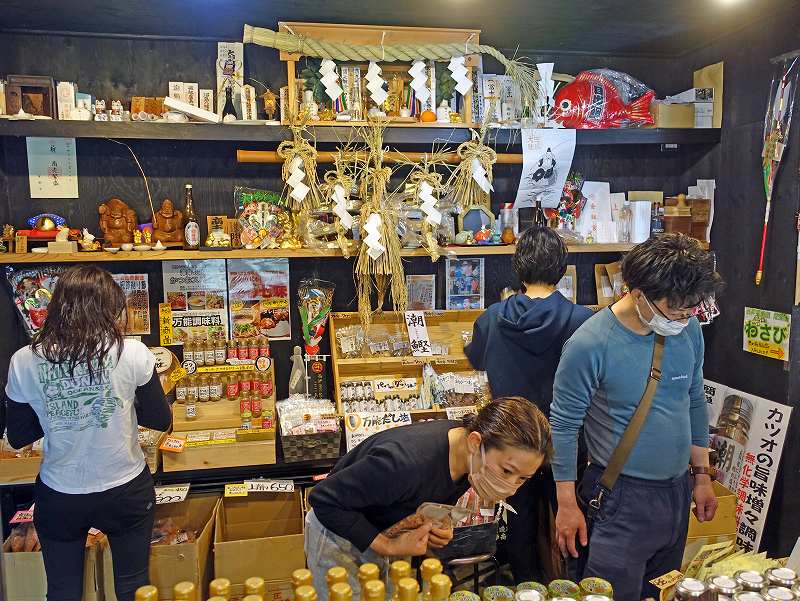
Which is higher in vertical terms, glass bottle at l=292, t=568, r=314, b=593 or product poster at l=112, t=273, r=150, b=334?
product poster at l=112, t=273, r=150, b=334

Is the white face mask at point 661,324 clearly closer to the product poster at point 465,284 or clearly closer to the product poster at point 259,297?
the product poster at point 465,284

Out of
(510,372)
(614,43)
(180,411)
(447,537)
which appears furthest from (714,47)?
(180,411)

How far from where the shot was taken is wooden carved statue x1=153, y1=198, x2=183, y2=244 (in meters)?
3.12

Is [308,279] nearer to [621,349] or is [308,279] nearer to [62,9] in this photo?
[62,9]

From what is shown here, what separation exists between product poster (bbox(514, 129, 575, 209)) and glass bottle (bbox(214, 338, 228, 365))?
Result: 168cm

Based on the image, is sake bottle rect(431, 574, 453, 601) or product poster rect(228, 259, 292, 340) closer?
sake bottle rect(431, 574, 453, 601)

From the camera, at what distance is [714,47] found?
11.2ft

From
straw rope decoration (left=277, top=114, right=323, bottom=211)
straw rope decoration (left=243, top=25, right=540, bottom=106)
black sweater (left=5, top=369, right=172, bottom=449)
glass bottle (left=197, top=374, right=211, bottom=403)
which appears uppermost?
straw rope decoration (left=243, top=25, right=540, bottom=106)

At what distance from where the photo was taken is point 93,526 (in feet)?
7.23

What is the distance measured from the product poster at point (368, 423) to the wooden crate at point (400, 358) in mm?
177

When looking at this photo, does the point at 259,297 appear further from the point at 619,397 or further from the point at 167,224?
the point at 619,397

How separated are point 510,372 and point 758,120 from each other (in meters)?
1.87

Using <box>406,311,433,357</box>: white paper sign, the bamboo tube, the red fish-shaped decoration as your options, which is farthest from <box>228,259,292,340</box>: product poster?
the red fish-shaped decoration

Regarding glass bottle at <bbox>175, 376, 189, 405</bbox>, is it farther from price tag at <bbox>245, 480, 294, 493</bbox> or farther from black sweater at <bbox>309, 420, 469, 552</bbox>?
black sweater at <bbox>309, 420, 469, 552</bbox>
